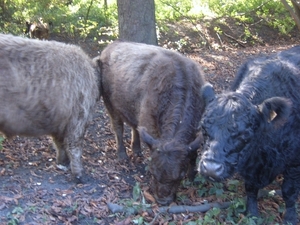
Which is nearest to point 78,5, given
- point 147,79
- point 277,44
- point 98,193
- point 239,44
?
point 239,44

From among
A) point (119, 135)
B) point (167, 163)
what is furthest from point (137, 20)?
point (167, 163)

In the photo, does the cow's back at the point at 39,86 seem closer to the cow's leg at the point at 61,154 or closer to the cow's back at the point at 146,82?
the cow's leg at the point at 61,154

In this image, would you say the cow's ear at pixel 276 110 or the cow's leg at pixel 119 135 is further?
the cow's leg at pixel 119 135

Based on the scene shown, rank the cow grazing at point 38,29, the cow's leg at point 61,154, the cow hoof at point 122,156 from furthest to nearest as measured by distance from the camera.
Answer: the cow grazing at point 38,29 < the cow hoof at point 122,156 < the cow's leg at point 61,154

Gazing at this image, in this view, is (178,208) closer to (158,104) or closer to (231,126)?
(158,104)

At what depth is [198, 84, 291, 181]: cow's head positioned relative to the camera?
504 centimetres

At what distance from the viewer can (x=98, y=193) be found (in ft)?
22.3

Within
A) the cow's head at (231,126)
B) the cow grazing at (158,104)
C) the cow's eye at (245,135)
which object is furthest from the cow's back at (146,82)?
the cow's eye at (245,135)

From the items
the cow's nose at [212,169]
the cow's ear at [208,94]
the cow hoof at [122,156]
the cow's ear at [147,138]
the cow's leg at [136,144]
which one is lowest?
the cow hoof at [122,156]

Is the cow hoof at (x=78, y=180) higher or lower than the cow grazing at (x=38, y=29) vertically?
lower

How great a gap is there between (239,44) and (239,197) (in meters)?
8.47

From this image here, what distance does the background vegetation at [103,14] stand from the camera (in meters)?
12.4

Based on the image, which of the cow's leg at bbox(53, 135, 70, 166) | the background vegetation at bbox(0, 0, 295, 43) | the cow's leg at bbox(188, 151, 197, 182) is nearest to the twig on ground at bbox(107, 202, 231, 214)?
the cow's leg at bbox(188, 151, 197, 182)

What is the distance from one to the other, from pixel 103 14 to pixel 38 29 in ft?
8.55
